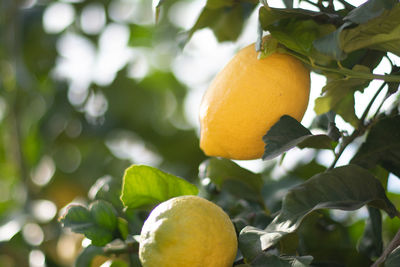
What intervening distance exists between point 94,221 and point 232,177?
24 cm

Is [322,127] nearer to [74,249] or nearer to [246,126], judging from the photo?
[246,126]

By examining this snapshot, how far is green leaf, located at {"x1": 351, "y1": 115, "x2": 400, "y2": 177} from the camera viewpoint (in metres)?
0.66

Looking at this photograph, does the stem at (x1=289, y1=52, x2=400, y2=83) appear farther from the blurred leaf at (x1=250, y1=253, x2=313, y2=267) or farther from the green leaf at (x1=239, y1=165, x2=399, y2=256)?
the blurred leaf at (x1=250, y1=253, x2=313, y2=267)

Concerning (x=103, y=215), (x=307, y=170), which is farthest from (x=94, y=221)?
(x=307, y=170)

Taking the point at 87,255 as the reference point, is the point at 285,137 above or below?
above

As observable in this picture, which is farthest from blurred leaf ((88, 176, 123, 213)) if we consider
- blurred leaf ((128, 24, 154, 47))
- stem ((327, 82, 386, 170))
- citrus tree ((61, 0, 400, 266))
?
blurred leaf ((128, 24, 154, 47))

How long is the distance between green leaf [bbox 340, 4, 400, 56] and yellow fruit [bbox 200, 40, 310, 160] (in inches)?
3.8

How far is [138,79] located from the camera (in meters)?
1.86

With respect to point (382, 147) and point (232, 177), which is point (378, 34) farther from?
point (232, 177)

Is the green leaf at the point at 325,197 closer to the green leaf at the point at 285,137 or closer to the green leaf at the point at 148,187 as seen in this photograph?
the green leaf at the point at 285,137

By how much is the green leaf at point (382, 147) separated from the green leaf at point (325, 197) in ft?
0.30

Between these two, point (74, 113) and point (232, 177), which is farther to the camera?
point (74, 113)

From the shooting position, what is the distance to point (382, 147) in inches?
26.4

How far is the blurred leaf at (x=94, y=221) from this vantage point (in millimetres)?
632
